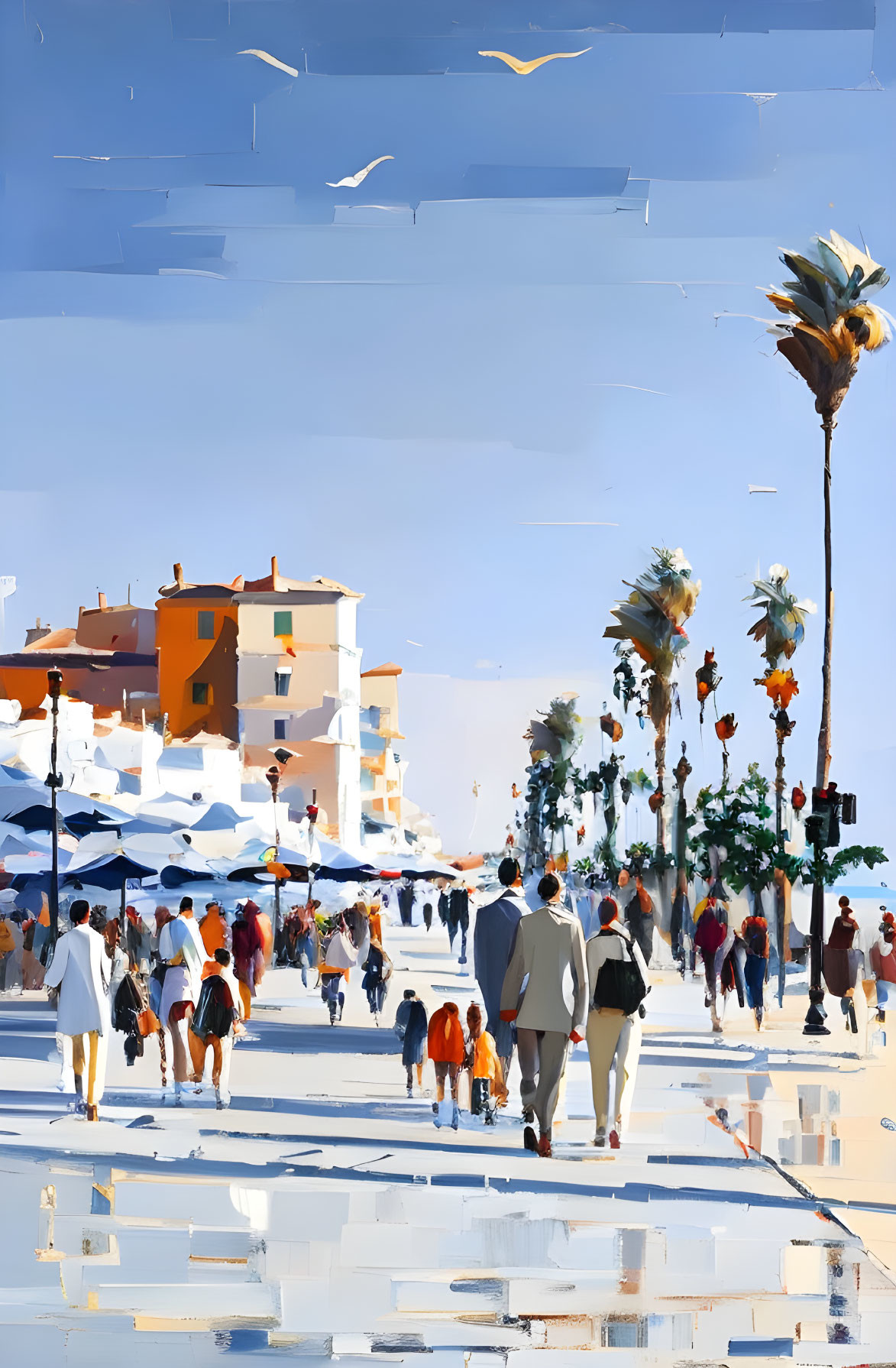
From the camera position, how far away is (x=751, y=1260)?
8.90 m

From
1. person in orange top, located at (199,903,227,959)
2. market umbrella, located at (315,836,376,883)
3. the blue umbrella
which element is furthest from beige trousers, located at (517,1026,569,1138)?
market umbrella, located at (315,836,376,883)

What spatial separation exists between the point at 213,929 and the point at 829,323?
1314 centimetres

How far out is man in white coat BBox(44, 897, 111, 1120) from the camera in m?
14.4

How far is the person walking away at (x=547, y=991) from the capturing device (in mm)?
12000

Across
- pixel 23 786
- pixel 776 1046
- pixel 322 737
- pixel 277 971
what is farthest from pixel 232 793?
pixel 776 1046

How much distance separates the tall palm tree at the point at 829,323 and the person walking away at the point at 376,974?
6105 mm

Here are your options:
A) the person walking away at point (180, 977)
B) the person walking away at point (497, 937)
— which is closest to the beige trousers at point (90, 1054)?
the person walking away at point (180, 977)

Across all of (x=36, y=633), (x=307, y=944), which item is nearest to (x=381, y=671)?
(x=36, y=633)

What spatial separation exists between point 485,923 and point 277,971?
31617 mm

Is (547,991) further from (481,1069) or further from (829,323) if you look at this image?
(829,323)

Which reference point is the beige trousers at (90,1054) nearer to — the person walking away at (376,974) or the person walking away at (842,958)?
the person walking away at (376,974)

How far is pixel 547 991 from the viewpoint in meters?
12.0

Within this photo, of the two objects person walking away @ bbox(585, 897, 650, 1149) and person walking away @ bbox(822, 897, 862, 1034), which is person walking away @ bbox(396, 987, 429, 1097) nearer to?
person walking away @ bbox(585, 897, 650, 1149)

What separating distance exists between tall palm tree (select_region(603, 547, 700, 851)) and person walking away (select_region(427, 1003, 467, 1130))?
39.6 m
